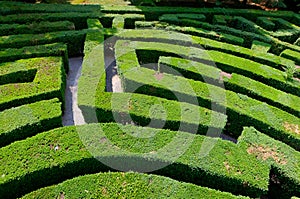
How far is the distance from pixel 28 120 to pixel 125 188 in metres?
4.06

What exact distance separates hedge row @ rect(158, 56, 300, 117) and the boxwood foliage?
17.2ft

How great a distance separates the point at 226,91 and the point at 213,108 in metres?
1.01

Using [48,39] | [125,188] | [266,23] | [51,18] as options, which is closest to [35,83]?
[48,39]

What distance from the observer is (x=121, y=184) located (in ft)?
27.3

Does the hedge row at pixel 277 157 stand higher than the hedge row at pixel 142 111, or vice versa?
the hedge row at pixel 142 111

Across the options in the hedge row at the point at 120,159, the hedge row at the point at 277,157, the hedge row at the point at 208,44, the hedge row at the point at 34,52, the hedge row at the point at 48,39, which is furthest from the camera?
the hedge row at the point at 208,44

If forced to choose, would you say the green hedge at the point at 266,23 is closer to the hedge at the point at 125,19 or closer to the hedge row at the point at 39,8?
the hedge at the point at 125,19

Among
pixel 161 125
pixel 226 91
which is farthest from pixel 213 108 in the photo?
pixel 161 125

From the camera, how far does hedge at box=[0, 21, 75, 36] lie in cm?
1514

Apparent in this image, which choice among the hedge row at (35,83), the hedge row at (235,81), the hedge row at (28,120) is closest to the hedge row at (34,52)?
the hedge row at (35,83)

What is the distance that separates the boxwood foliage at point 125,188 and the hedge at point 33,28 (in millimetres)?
9718

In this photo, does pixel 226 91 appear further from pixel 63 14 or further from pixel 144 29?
pixel 63 14

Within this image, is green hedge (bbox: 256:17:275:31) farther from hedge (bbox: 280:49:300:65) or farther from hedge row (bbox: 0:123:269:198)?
hedge row (bbox: 0:123:269:198)

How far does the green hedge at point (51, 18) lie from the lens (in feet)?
52.7
